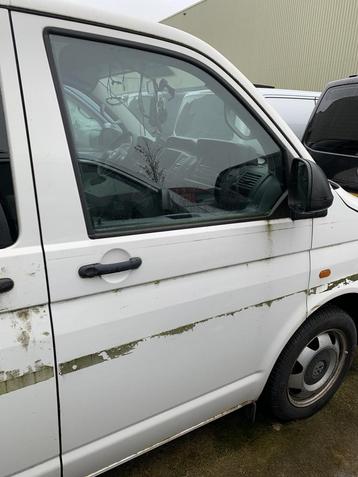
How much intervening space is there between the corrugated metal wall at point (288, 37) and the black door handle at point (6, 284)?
18.2m

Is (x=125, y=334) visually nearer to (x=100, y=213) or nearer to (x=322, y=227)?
(x=100, y=213)

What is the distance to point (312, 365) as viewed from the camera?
2328mm

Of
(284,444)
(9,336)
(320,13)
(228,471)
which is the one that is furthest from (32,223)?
(320,13)

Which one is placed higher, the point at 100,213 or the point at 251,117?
the point at 251,117

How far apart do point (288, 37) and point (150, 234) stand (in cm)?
2140

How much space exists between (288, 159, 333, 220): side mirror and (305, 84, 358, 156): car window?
2.45 m

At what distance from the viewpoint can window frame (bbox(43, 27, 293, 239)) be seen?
1319 millimetres

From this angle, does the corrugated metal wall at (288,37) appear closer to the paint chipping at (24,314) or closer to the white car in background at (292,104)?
the white car in background at (292,104)

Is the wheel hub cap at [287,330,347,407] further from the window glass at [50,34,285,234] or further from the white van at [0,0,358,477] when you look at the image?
the window glass at [50,34,285,234]

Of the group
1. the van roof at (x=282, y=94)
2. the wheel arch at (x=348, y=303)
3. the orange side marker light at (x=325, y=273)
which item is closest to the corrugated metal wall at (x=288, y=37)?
the van roof at (x=282, y=94)

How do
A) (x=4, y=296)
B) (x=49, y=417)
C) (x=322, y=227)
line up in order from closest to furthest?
1. (x=4, y=296)
2. (x=49, y=417)
3. (x=322, y=227)

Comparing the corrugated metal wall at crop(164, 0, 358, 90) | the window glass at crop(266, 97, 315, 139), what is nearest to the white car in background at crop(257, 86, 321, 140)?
the window glass at crop(266, 97, 315, 139)

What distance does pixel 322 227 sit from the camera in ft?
6.43

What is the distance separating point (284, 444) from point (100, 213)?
169 centimetres
